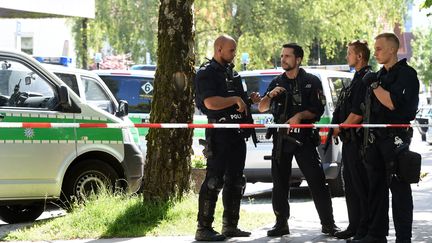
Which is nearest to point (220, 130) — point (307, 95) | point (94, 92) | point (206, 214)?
point (206, 214)

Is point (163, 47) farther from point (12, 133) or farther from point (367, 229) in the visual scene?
point (367, 229)

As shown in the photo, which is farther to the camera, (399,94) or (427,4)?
(427,4)

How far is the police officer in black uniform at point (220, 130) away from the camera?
7914mm

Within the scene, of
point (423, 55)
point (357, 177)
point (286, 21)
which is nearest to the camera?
point (357, 177)

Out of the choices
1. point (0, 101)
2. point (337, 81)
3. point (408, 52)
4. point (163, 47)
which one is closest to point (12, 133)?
point (0, 101)

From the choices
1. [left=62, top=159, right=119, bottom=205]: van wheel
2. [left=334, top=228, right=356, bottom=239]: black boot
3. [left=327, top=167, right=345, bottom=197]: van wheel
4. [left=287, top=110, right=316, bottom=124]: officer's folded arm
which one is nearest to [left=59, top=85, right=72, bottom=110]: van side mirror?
[left=62, top=159, right=119, bottom=205]: van wheel

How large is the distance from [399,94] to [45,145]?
3990 millimetres

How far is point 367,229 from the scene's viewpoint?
7.66 m

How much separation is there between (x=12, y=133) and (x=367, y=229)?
3.70 m

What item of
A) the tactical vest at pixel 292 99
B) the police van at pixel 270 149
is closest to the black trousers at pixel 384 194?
the tactical vest at pixel 292 99

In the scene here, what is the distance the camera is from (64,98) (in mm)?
9680

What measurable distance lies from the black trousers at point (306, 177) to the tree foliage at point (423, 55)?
206 feet

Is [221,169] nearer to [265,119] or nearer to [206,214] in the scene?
[206,214]

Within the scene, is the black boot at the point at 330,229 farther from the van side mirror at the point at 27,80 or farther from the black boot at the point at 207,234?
the van side mirror at the point at 27,80
